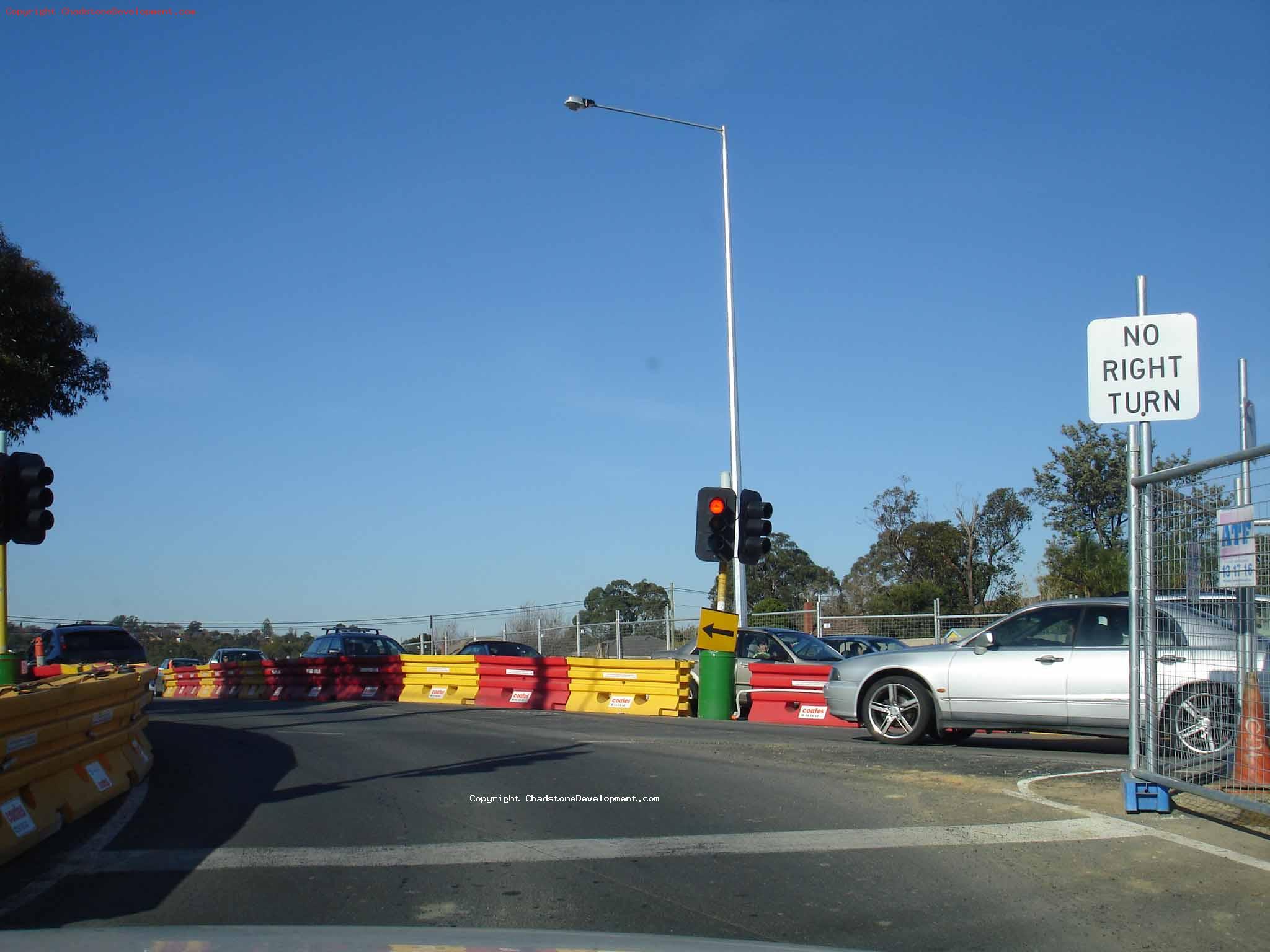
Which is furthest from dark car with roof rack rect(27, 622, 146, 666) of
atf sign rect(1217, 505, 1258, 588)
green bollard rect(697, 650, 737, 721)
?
atf sign rect(1217, 505, 1258, 588)


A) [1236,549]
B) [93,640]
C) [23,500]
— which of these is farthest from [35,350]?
[1236,549]

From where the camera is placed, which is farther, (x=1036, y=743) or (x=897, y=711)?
(x=1036, y=743)

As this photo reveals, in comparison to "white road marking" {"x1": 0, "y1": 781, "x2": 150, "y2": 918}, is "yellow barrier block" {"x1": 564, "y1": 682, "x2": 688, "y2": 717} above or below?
below

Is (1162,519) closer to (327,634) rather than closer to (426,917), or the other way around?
(426,917)

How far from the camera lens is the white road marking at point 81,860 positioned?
564 cm

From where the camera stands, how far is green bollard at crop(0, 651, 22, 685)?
1494cm

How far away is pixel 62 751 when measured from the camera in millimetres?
7754

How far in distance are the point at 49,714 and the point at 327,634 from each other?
57.0ft

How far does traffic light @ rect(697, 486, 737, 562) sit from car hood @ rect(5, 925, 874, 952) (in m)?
12.0

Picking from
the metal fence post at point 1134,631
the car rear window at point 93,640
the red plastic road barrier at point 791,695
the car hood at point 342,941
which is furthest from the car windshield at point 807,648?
the car hood at point 342,941

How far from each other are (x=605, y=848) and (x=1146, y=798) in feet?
10.9

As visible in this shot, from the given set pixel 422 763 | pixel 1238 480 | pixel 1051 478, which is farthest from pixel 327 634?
pixel 1051 478

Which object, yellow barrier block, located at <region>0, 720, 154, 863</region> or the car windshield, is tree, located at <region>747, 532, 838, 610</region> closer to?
the car windshield

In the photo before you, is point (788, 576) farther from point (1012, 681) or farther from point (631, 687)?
point (1012, 681)
